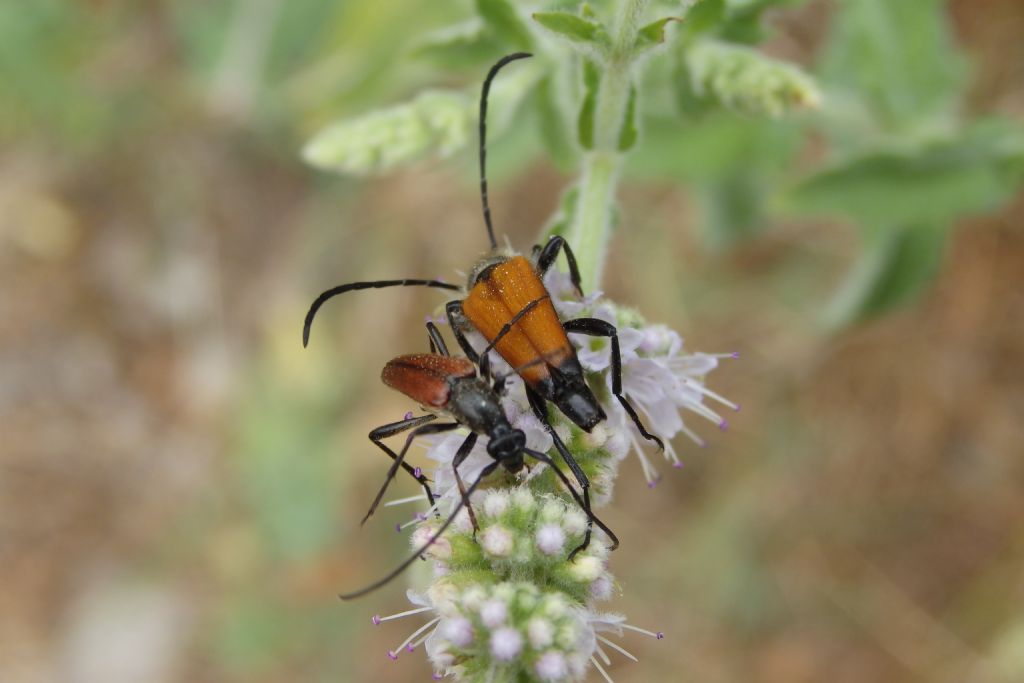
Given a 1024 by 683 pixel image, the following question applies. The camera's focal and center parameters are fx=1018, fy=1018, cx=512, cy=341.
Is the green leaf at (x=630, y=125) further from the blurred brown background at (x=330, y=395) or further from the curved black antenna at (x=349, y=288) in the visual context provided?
the blurred brown background at (x=330, y=395)

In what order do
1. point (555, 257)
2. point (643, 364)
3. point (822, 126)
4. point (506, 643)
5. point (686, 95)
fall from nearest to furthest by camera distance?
point (506, 643) → point (643, 364) → point (555, 257) → point (686, 95) → point (822, 126)

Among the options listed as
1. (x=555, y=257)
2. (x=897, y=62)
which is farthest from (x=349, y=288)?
(x=897, y=62)

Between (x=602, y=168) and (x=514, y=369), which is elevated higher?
(x=602, y=168)

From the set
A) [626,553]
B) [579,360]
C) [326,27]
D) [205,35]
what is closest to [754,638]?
[626,553]

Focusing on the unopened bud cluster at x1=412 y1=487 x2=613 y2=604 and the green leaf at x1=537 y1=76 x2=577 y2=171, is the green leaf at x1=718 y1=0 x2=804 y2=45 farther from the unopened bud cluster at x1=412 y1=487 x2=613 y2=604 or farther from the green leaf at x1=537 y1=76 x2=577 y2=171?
the unopened bud cluster at x1=412 y1=487 x2=613 y2=604

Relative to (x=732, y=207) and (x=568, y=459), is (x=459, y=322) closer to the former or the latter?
(x=568, y=459)

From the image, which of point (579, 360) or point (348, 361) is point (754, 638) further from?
point (579, 360)

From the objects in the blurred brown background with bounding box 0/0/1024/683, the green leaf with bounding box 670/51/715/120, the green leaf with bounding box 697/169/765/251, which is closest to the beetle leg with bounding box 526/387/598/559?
the green leaf with bounding box 670/51/715/120
